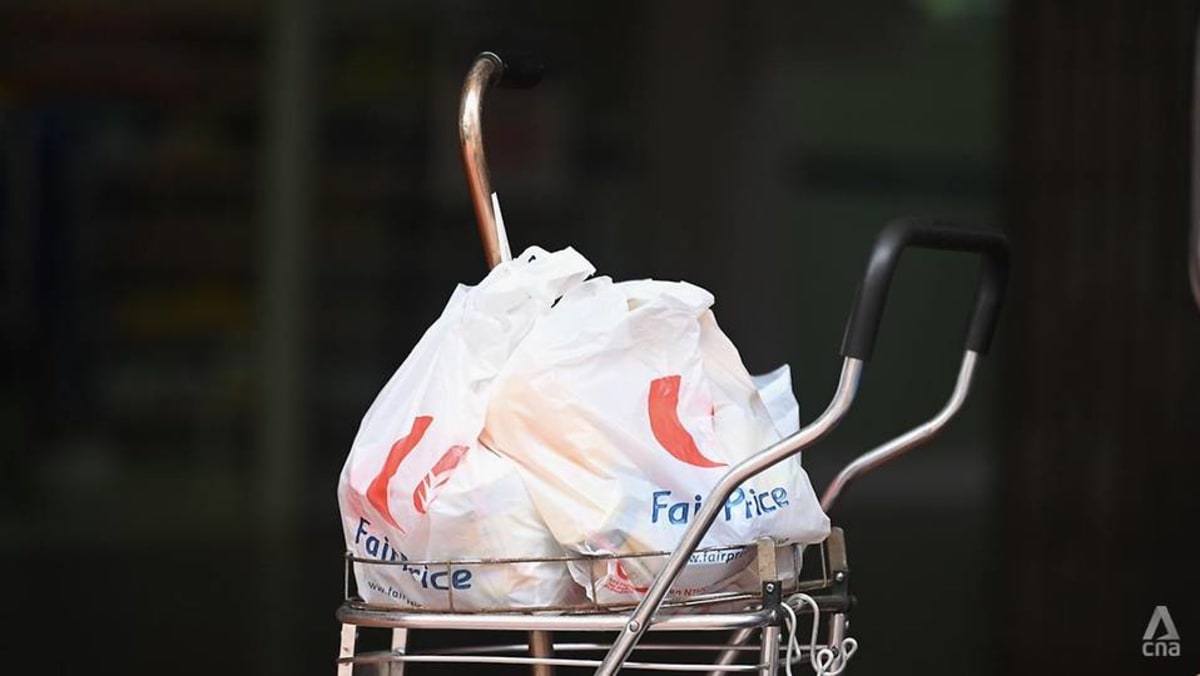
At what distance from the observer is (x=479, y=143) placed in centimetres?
231

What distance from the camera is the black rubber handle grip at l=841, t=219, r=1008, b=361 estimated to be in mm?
1903

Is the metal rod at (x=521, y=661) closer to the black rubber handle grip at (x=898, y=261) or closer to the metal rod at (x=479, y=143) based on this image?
the black rubber handle grip at (x=898, y=261)

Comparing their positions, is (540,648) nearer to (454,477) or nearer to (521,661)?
(521,661)

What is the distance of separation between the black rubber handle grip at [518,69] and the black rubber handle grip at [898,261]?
21.3 inches

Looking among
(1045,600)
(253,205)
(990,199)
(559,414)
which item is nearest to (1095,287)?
(1045,600)

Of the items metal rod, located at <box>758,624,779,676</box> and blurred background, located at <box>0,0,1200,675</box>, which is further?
blurred background, located at <box>0,0,1200,675</box>

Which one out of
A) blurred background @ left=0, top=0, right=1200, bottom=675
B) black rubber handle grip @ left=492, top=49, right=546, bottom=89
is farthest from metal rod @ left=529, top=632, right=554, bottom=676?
blurred background @ left=0, top=0, right=1200, bottom=675

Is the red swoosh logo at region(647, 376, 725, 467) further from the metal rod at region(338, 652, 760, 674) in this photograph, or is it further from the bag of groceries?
the metal rod at region(338, 652, 760, 674)

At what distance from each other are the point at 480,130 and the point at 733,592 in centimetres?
60

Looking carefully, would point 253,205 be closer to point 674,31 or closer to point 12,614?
point 674,31

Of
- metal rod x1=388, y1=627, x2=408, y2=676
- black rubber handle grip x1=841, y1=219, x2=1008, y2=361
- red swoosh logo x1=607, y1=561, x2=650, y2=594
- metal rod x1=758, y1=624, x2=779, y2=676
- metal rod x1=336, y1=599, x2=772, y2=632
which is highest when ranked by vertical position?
black rubber handle grip x1=841, y1=219, x2=1008, y2=361

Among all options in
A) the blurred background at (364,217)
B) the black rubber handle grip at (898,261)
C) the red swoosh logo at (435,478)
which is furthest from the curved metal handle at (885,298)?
the blurred background at (364,217)

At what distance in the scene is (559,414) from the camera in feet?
6.64

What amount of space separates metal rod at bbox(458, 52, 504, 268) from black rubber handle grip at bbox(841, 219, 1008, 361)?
1.65 feet
